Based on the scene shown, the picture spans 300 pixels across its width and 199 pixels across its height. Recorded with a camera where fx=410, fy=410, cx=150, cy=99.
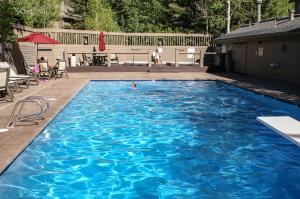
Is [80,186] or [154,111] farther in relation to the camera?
[154,111]

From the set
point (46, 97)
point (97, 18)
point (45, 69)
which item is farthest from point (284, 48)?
point (97, 18)

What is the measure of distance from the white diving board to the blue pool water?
857 millimetres

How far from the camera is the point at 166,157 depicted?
7531 millimetres

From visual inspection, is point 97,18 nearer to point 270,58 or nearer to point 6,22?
point 270,58

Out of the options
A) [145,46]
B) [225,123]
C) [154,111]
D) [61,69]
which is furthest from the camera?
[145,46]

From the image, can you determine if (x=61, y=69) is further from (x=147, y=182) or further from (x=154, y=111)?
(x=147, y=182)

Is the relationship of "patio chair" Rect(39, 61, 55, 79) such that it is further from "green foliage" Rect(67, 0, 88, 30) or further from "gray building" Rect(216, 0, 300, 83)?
"green foliage" Rect(67, 0, 88, 30)

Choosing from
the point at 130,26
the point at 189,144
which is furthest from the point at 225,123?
the point at 130,26

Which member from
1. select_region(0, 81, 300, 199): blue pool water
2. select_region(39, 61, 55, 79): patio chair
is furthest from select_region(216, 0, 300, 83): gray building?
select_region(39, 61, 55, 79): patio chair

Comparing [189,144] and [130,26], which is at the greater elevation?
[130,26]

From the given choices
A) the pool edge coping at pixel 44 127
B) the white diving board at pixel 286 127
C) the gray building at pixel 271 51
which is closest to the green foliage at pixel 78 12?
the gray building at pixel 271 51

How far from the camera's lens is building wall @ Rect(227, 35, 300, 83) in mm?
17312

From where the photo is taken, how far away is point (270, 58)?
19844 millimetres

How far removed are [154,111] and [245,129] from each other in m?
3.36
